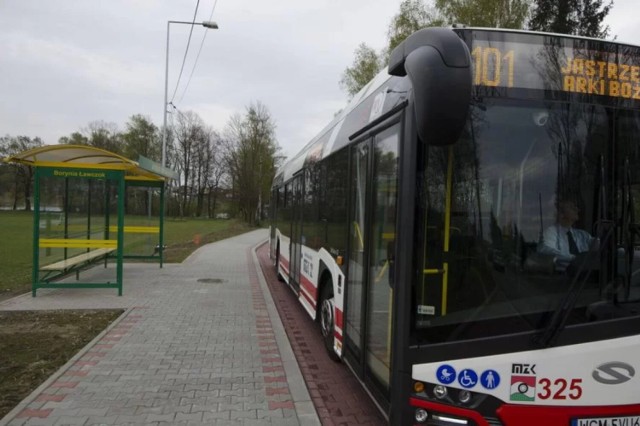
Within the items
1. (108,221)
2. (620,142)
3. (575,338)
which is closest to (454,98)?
(620,142)

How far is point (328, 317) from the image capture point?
227 inches

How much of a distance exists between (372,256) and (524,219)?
1358 mm

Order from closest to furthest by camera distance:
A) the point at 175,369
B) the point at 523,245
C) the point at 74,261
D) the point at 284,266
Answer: the point at 523,245, the point at 175,369, the point at 74,261, the point at 284,266

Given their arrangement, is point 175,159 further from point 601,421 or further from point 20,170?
point 601,421

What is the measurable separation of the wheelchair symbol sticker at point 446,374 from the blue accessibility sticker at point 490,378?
162 millimetres

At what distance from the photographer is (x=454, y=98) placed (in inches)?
94.5

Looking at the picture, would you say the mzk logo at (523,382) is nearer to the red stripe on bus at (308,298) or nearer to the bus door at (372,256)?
the bus door at (372,256)

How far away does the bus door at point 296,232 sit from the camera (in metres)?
8.28

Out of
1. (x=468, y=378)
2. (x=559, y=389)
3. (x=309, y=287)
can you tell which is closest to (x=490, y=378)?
(x=468, y=378)

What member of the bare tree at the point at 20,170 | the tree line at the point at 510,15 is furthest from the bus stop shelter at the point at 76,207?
the bare tree at the point at 20,170

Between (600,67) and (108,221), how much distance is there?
1148cm

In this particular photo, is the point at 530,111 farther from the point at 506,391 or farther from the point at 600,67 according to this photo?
the point at 506,391

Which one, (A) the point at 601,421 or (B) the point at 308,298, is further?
(B) the point at 308,298

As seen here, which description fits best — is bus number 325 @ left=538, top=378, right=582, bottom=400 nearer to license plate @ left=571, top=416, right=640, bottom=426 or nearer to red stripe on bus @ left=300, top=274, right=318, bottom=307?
license plate @ left=571, top=416, right=640, bottom=426
